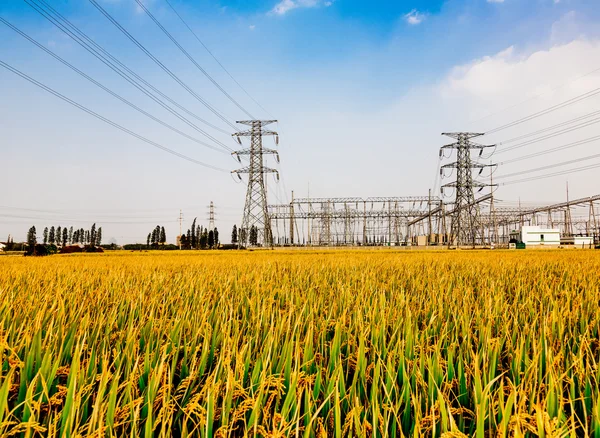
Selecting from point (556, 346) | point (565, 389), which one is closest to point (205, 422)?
point (565, 389)

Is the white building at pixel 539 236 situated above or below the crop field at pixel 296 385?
above

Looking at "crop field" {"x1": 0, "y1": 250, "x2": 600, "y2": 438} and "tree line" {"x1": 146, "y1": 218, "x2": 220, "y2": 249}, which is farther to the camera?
"tree line" {"x1": 146, "y1": 218, "x2": 220, "y2": 249}

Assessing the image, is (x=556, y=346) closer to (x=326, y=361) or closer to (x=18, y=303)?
(x=326, y=361)

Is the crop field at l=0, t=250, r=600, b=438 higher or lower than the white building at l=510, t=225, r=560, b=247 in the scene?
lower

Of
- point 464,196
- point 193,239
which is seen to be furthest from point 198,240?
point 464,196

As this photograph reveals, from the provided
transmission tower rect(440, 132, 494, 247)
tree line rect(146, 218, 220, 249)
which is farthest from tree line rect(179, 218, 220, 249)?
transmission tower rect(440, 132, 494, 247)

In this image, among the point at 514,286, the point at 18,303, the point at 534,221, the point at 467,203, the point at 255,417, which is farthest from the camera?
the point at 534,221

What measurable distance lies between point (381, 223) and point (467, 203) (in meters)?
21.2

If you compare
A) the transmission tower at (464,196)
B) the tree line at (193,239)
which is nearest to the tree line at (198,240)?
the tree line at (193,239)

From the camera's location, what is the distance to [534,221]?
65.8 meters

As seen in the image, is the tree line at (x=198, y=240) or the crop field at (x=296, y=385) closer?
the crop field at (x=296, y=385)

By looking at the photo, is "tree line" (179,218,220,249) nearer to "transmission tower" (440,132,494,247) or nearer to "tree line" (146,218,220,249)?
"tree line" (146,218,220,249)

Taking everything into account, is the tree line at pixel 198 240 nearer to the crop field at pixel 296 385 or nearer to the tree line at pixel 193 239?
the tree line at pixel 193 239

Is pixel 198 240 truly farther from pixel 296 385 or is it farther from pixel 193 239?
pixel 296 385
